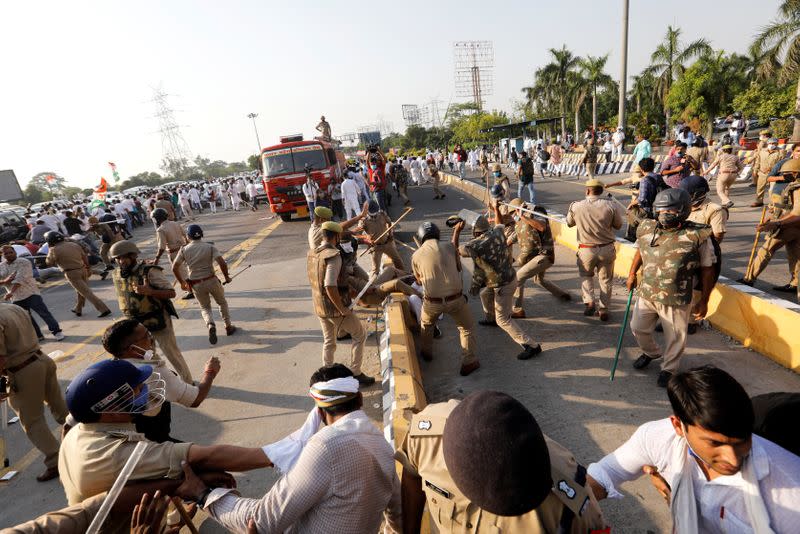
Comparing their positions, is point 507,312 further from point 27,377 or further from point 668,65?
point 668,65

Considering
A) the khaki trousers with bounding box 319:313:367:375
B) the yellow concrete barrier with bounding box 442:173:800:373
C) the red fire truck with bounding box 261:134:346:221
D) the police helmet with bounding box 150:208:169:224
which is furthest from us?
the red fire truck with bounding box 261:134:346:221

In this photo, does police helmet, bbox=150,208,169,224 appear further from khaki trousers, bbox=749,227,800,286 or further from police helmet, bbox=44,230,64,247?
khaki trousers, bbox=749,227,800,286

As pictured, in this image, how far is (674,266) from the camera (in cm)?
344

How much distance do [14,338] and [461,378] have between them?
13.6ft

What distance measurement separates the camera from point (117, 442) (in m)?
1.88

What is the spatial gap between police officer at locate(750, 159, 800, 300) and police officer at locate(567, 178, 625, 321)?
75.6 inches

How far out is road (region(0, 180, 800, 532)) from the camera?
3434mm

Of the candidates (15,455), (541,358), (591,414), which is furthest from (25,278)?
(591,414)

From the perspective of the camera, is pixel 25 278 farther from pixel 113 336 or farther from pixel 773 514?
pixel 773 514

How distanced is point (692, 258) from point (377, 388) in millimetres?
3185

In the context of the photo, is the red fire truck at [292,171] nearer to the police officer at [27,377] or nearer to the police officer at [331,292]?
the police officer at [331,292]

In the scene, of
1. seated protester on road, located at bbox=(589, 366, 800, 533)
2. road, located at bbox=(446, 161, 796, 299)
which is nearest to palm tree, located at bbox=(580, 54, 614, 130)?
road, located at bbox=(446, 161, 796, 299)

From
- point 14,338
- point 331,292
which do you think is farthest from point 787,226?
point 14,338

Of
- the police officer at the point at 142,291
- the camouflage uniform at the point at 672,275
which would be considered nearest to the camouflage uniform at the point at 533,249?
the camouflage uniform at the point at 672,275
